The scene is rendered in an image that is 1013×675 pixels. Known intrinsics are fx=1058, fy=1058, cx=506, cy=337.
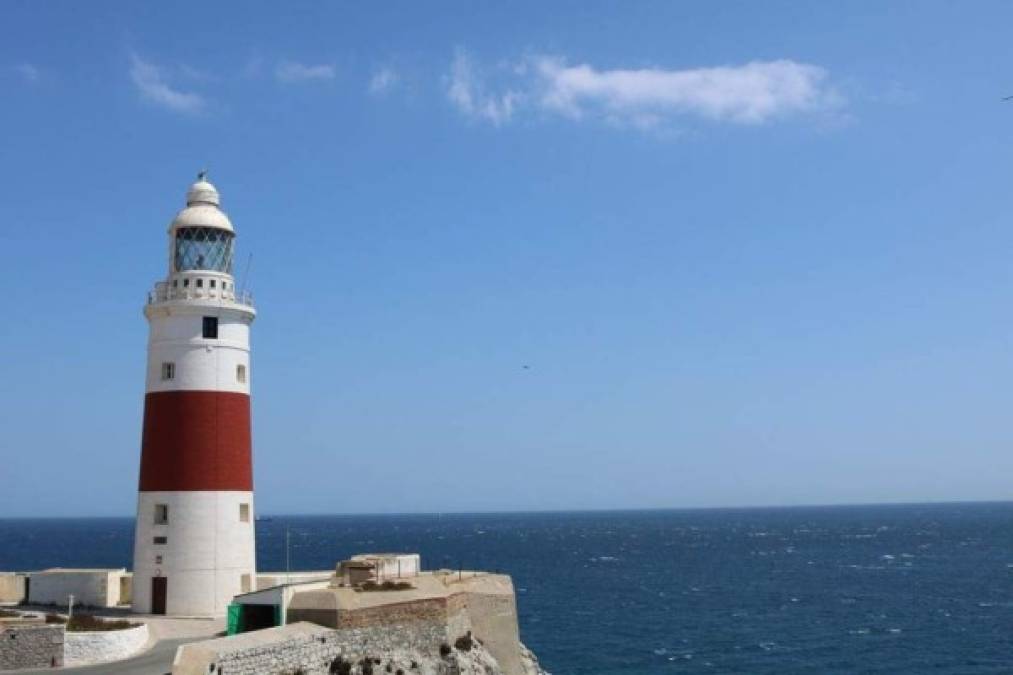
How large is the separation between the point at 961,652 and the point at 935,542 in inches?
4021

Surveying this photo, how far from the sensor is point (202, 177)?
1294 inches

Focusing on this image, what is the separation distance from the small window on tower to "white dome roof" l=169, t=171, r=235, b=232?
9.28ft

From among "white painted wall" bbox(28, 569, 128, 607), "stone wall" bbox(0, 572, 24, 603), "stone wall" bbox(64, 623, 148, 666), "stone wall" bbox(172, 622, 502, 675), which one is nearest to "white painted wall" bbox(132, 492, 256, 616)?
"white painted wall" bbox(28, 569, 128, 607)

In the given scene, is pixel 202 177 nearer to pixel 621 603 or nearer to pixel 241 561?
pixel 241 561

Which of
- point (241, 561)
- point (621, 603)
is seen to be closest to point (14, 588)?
point (241, 561)

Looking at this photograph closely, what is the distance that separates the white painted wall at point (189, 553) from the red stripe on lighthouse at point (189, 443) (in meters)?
0.38

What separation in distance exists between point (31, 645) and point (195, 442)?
7.71 m

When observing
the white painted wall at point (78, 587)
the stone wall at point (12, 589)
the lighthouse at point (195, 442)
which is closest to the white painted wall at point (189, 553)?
the lighthouse at point (195, 442)

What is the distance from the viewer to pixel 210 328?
30.9 m

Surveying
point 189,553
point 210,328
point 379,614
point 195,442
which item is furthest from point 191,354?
point 379,614

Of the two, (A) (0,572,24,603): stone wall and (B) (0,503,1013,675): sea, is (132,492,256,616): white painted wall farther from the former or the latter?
(B) (0,503,1013,675): sea

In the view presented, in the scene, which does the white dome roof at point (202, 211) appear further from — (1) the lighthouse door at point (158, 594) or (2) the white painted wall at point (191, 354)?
(1) the lighthouse door at point (158, 594)

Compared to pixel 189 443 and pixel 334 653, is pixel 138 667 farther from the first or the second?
pixel 189 443

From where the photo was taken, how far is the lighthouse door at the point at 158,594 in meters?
30.1
